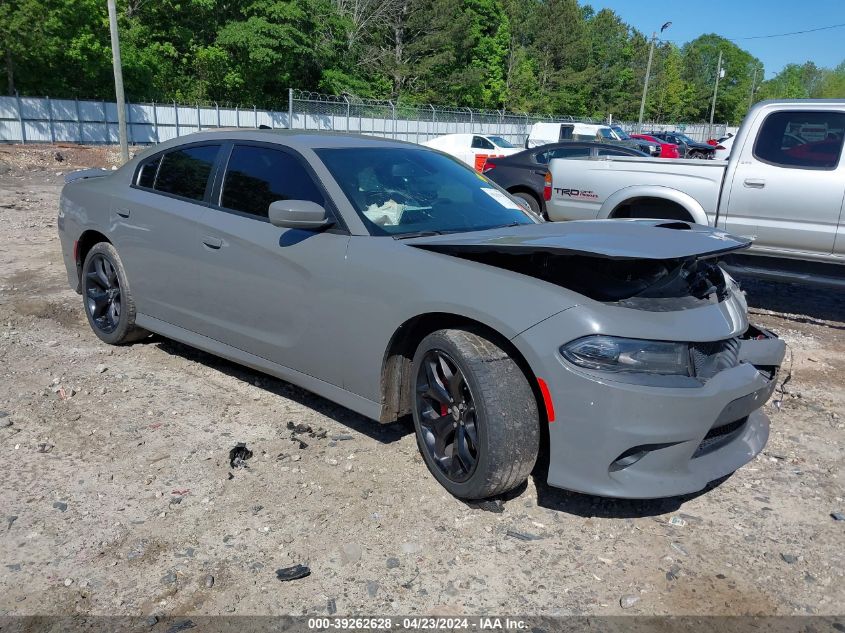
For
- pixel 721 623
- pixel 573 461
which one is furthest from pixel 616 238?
pixel 721 623

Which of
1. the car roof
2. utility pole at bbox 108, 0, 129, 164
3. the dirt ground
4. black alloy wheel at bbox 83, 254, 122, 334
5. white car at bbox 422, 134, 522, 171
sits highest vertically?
utility pole at bbox 108, 0, 129, 164

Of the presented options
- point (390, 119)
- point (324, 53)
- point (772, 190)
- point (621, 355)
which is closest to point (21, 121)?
point (390, 119)

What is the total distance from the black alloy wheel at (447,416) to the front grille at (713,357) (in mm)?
961

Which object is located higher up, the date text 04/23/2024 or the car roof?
the car roof

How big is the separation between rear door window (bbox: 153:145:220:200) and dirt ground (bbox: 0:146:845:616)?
4.27ft

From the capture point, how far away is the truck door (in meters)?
6.59

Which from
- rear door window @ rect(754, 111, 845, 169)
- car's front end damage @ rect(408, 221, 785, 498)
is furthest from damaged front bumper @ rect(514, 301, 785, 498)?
rear door window @ rect(754, 111, 845, 169)

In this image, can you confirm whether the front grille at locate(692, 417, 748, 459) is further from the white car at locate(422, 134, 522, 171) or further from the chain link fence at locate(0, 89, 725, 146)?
the chain link fence at locate(0, 89, 725, 146)

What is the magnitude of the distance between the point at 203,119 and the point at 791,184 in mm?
32129

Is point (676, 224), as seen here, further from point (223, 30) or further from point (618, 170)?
point (223, 30)

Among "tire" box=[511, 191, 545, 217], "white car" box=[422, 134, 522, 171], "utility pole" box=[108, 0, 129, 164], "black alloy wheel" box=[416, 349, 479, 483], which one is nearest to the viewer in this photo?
"black alloy wheel" box=[416, 349, 479, 483]

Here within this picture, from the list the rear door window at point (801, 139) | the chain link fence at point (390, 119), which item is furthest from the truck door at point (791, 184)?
the chain link fence at point (390, 119)

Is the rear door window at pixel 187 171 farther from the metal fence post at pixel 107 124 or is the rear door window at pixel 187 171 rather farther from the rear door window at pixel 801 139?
the metal fence post at pixel 107 124

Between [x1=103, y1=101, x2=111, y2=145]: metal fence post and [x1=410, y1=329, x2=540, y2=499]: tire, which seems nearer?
[x1=410, y1=329, x2=540, y2=499]: tire
